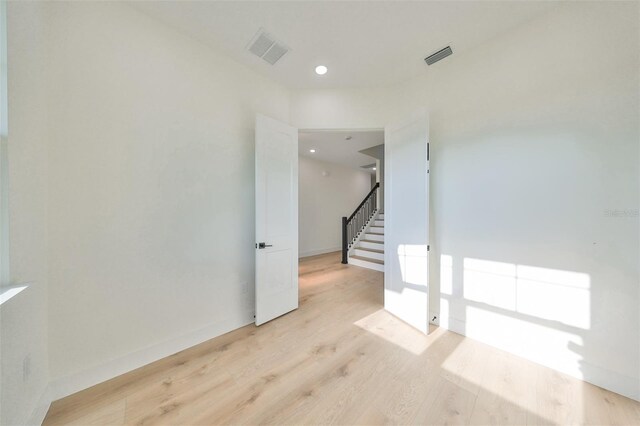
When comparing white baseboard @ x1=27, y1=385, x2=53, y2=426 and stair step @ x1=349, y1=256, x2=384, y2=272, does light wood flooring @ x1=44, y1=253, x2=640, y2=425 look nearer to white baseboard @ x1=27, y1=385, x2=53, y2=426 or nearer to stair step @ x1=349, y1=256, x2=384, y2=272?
white baseboard @ x1=27, y1=385, x2=53, y2=426

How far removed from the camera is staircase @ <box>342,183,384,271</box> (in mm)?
5008

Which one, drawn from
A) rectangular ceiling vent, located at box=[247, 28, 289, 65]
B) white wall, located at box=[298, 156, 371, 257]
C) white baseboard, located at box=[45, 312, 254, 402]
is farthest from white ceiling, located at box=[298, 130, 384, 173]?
white baseboard, located at box=[45, 312, 254, 402]

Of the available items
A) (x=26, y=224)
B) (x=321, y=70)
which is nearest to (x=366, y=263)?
(x=321, y=70)

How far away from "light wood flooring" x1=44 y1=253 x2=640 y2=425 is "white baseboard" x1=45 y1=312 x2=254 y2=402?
55 mm

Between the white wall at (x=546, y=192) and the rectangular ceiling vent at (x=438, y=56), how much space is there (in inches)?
4.9

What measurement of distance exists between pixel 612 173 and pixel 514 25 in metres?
1.48

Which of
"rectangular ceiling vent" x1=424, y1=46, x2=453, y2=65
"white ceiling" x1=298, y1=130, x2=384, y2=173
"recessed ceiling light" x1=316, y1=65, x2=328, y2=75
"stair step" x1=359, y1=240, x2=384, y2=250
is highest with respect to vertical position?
"recessed ceiling light" x1=316, y1=65, x2=328, y2=75

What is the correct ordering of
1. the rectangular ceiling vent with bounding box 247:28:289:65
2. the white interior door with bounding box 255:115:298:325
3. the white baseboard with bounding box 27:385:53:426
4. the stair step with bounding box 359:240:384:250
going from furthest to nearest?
the stair step with bounding box 359:240:384:250, the white interior door with bounding box 255:115:298:325, the rectangular ceiling vent with bounding box 247:28:289:65, the white baseboard with bounding box 27:385:53:426

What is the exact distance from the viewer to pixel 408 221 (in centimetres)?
249

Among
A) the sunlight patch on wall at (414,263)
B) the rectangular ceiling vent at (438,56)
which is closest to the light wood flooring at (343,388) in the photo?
the sunlight patch on wall at (414,263)

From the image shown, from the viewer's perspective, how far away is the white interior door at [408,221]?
7.49 ft

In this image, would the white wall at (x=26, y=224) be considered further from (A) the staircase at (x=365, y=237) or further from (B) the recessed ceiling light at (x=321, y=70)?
(A) the staircase at (x=365, y=237)

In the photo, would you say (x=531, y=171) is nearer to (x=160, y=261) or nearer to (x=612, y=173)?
(x=612, y=173)

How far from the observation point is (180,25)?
76.9 inches
